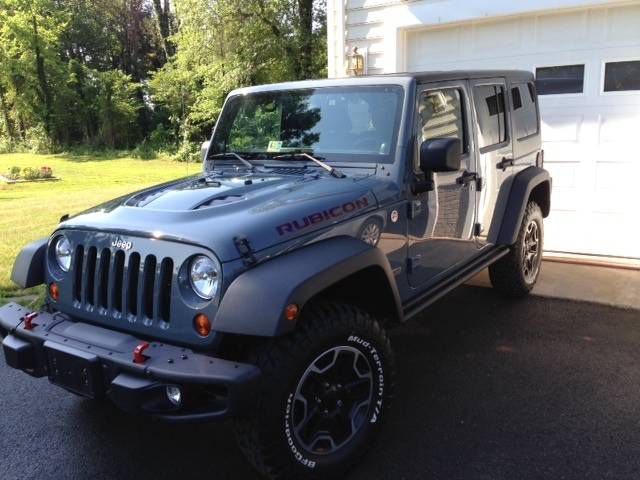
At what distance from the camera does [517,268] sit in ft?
16.5

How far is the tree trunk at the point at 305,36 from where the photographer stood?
1808 cm

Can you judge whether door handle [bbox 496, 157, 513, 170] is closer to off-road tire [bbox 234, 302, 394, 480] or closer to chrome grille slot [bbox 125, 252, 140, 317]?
off-road tire [bbox 234, 302, 394, 480]

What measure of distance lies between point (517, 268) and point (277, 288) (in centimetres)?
329

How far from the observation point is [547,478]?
271 centimetres

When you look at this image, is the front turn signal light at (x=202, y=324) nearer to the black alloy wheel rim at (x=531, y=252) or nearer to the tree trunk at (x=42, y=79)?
the black alloy wheel rim at (x=531, y=252)

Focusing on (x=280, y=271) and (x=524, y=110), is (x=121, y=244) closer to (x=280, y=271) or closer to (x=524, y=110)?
(x=280, y=271)

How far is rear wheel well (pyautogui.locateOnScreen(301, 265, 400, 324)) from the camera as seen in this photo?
290 cm

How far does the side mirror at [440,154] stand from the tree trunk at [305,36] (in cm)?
1581

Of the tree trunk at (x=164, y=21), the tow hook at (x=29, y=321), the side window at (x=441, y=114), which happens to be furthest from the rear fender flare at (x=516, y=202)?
the tree trunk at (x=164, y=21)

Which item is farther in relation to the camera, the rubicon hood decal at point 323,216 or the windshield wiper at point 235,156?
the windshield wiper at point 235,156

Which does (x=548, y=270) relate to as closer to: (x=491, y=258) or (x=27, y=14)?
(x=491, y=258)

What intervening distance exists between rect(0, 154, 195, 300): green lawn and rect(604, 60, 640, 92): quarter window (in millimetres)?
6180

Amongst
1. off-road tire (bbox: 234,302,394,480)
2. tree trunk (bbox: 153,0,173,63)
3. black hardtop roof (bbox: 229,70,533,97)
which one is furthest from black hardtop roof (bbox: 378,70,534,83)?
tree trunk (bbox: 153,0,173,63)

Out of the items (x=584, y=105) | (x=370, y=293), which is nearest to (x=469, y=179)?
(x=370, y=293)
